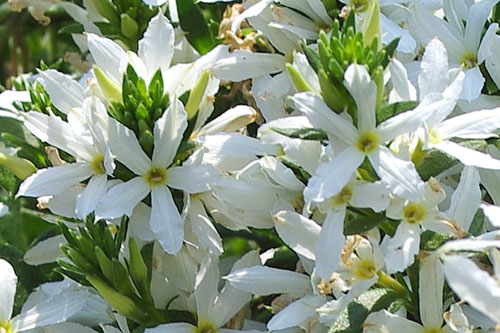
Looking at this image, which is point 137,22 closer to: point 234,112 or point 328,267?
point 234,112

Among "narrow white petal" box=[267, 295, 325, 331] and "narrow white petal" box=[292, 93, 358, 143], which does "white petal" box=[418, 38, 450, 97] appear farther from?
"narrow white petal" box=[267, 295, 325, 331]

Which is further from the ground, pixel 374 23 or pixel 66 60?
pixel 374 23

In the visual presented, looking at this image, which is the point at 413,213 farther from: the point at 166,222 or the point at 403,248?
the point at 166,222

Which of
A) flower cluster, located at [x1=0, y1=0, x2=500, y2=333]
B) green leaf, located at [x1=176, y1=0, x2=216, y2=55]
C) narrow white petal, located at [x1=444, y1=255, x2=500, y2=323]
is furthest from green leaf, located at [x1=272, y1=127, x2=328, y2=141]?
green leaf, located at [x1=176, y1=0, x2=216, y2=55]

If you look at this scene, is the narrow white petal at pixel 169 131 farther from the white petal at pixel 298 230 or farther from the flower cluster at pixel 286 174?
the white petal at pixel 298 230

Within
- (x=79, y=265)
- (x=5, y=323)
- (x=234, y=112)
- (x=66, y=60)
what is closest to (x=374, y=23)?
(x=234, y=112)

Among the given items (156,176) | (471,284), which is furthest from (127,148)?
(471,284)

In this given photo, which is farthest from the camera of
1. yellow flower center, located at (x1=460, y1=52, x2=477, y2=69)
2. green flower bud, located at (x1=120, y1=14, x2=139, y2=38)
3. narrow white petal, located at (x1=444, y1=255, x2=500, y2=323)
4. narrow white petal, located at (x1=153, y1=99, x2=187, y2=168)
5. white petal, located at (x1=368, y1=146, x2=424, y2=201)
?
green flower bud, located at (x1=120, y1=14, x2=139, y2=38)
